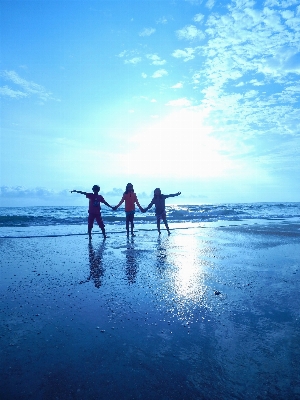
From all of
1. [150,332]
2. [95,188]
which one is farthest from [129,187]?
[150,332]

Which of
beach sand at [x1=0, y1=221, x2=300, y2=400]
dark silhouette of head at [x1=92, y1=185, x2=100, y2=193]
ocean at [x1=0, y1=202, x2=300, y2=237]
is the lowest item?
beach sand at [x1=0, y1=221, x2=300, y2=400]

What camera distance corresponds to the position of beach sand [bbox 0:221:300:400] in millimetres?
2174

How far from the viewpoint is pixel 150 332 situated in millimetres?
3031

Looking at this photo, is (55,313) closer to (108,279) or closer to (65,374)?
(65,374)

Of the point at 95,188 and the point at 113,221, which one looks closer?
the point at 95,188

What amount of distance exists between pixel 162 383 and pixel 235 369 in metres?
0.70

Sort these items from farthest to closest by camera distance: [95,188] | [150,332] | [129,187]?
[129,187] → [95,188] → [150,332]

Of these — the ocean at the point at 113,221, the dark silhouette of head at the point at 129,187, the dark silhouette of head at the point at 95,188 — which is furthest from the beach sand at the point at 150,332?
the ocean at the point at 113,221

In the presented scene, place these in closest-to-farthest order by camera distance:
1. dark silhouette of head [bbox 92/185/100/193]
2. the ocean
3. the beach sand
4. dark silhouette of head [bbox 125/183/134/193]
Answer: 1. the beach sand
2. dark silhouette of head [bbox 92/185/100/193]
3. dark silhouette of head [bbox 125/183/134/193]
4. the ocean

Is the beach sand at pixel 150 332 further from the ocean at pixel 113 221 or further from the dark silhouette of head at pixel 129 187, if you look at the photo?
the ocean at pixel 113 221

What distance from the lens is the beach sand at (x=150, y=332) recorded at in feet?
7.13

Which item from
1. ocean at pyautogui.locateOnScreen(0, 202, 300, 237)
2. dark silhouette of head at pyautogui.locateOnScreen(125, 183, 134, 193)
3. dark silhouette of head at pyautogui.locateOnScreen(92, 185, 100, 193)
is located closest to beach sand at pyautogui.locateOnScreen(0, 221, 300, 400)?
dark silhouette of head at pyautogui.locateOnScreen(92, 185, 100, 193)

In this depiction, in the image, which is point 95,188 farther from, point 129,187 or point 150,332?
point 150,332

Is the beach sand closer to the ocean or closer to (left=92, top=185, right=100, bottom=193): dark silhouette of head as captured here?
(left=92, top=185, right=100, bottom=193): dark silhouette of head
